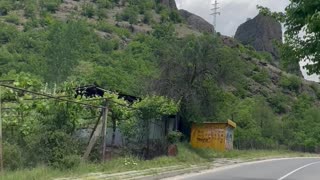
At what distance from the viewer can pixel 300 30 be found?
13.4 meters

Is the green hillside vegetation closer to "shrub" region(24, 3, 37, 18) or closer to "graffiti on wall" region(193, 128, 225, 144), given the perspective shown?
"shrub" region(24, 3, 37, 18)

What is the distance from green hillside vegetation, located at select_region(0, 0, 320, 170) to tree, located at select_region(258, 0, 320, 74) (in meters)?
7.86

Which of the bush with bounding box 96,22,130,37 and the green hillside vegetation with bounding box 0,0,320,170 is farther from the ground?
the bush with bounding box 96,22,130,37

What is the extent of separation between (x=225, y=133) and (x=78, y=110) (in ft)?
78.1

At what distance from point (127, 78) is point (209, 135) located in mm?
13684

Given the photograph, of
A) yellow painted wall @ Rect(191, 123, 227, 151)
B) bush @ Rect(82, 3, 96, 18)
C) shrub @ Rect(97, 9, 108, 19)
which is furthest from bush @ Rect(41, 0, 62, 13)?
yellow painted wall @ Rect(191, 123, 227, 151)

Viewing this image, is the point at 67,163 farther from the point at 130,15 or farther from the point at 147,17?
the point at 147,17

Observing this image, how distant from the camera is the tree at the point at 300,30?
469 inches

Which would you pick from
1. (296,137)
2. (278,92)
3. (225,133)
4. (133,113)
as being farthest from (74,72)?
(278,92)

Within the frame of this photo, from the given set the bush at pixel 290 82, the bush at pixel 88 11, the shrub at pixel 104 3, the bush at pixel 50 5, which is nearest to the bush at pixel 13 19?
the bush at pixel 50 5

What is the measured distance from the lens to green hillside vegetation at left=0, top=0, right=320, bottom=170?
18234 mm

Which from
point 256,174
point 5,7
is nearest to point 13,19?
point 5,7

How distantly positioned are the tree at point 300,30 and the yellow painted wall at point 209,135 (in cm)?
2469

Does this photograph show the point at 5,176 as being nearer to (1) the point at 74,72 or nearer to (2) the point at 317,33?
(2) the point at 317,33
